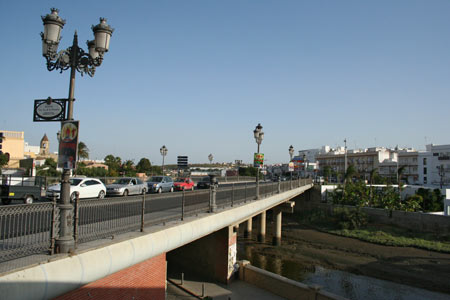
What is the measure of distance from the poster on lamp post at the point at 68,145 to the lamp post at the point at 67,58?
0.53 feet

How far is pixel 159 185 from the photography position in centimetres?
2475

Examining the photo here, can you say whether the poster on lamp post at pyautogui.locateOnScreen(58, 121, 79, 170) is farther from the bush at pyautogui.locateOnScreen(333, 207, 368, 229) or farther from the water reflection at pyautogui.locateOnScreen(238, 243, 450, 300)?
the bush at pyautogui.locateOnScreen(333, 207, 368, 229)

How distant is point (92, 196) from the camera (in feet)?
57.3

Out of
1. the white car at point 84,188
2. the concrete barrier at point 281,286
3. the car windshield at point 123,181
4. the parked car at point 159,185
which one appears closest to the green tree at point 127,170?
the parked car at point 159,185

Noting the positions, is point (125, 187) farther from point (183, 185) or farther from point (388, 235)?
point (388, 235)

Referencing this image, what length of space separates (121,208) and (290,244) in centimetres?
2630

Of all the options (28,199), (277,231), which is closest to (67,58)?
(28,199)

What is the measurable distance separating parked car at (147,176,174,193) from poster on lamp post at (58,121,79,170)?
18.0 meters

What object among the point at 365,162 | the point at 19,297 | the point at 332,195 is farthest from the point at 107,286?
the point at 365,162

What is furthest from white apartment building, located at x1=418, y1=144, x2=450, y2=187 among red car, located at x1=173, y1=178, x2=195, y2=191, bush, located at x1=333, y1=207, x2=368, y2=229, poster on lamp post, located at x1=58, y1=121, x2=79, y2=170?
poster on lamp post, located at x1=58, y1=121, x2=79, y2=170

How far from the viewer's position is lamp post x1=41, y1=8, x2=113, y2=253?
6.20 meters

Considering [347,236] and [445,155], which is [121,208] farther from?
[445,155]

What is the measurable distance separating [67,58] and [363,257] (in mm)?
27002

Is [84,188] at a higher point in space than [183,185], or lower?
higher
